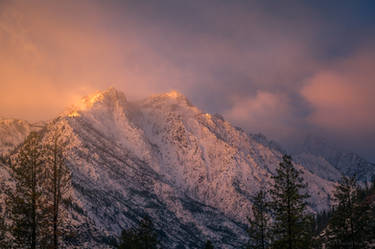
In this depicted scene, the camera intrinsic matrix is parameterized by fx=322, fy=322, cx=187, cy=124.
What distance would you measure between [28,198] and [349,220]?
44311mm

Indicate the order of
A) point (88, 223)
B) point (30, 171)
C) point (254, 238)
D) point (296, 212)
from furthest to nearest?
point (88, 223) → point (254, 238) → point (296, 212) → point (30, 171)

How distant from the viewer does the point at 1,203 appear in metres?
108

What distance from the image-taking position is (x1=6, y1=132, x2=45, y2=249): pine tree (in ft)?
112

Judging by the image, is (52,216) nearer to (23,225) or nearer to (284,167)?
(23,225)

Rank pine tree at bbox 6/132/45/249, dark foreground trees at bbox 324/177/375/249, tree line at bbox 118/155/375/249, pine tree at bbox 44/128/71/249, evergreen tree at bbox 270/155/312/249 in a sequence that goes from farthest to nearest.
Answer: dark foreground trees at bbox 324/177/375/249 < tree line at bbox 118/155/375/249 < evergreen tree at bbox 270/155/312/249 < pine tree at bbox 44/128/71/249 < pine tree at bbox 6/132/45/249

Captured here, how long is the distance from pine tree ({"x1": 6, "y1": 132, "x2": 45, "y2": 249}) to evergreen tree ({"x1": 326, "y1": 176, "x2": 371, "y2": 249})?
40.8 metres

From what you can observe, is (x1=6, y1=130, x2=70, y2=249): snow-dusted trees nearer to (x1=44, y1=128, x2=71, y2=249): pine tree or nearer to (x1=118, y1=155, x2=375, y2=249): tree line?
(x1=44, y1=128, x2=71, y2=249): pine tree

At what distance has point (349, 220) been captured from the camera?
48.5 meters

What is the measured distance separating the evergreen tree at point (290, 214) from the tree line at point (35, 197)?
26.6 m

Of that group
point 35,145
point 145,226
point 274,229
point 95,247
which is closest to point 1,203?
point 95,247

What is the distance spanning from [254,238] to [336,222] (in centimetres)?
1286

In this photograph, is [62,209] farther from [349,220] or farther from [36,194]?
[349,220]

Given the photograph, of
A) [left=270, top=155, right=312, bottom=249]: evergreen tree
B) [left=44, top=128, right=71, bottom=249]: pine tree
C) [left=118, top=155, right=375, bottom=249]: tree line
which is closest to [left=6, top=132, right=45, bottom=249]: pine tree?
[left=44, top=128, right=71, bottom=249]: pine tree

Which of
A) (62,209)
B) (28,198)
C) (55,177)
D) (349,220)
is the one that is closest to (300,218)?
(349,220)
